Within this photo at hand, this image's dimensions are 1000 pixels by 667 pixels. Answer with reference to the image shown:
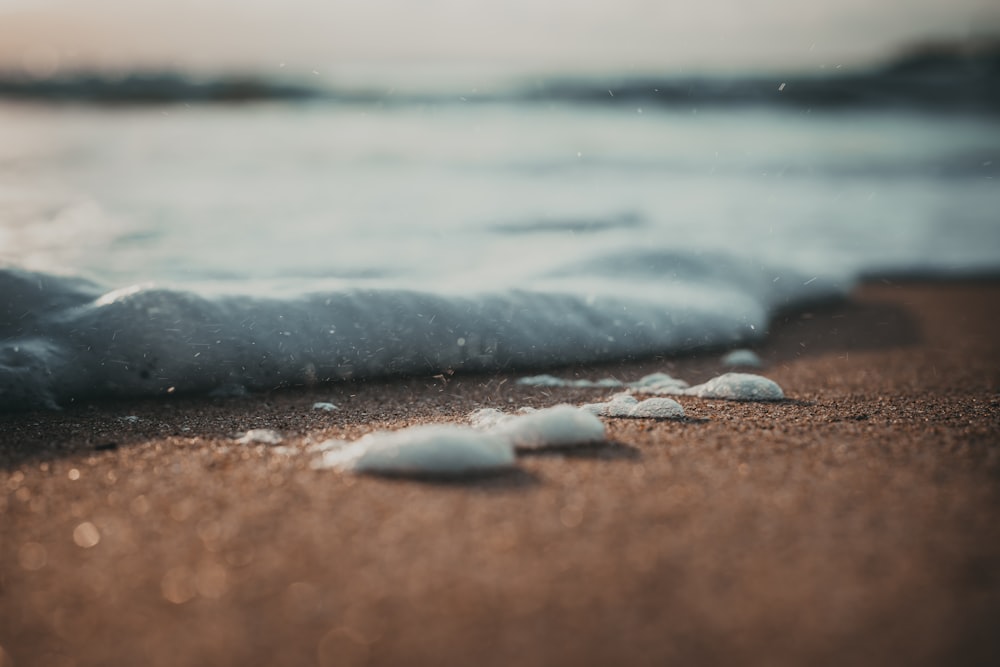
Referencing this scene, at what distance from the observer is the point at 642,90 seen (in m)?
14.5

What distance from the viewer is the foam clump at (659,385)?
2404 mm

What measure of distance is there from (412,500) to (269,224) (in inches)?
142

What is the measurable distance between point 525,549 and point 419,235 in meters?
3.43

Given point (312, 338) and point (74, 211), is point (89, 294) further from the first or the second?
point (74, 211)

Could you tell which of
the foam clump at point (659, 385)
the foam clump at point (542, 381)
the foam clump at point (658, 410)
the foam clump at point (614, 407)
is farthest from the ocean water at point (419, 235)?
the foam clump at point (658, 410)

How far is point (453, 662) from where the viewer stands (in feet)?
3.11

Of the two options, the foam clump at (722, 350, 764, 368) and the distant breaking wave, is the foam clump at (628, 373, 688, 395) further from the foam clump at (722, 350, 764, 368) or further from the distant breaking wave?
the distant breaking wave

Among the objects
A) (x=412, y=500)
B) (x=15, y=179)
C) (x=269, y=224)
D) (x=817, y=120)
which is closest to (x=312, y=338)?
(x=412, y=500)

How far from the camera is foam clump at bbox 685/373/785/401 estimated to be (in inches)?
87.8

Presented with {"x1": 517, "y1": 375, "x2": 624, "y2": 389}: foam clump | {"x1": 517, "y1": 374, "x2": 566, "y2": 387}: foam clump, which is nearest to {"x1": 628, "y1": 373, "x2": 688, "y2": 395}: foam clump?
{"x1": 517, "y1": 375, "x2": 624, "y2": 389}: foam clump

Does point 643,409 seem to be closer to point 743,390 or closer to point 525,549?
point 743,390

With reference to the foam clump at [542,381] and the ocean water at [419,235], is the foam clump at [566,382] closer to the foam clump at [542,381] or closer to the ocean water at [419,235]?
the foam clump at [542,381]

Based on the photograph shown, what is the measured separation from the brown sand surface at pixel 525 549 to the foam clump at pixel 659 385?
381 millimetres

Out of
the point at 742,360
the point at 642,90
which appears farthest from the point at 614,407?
the point at 642,90
